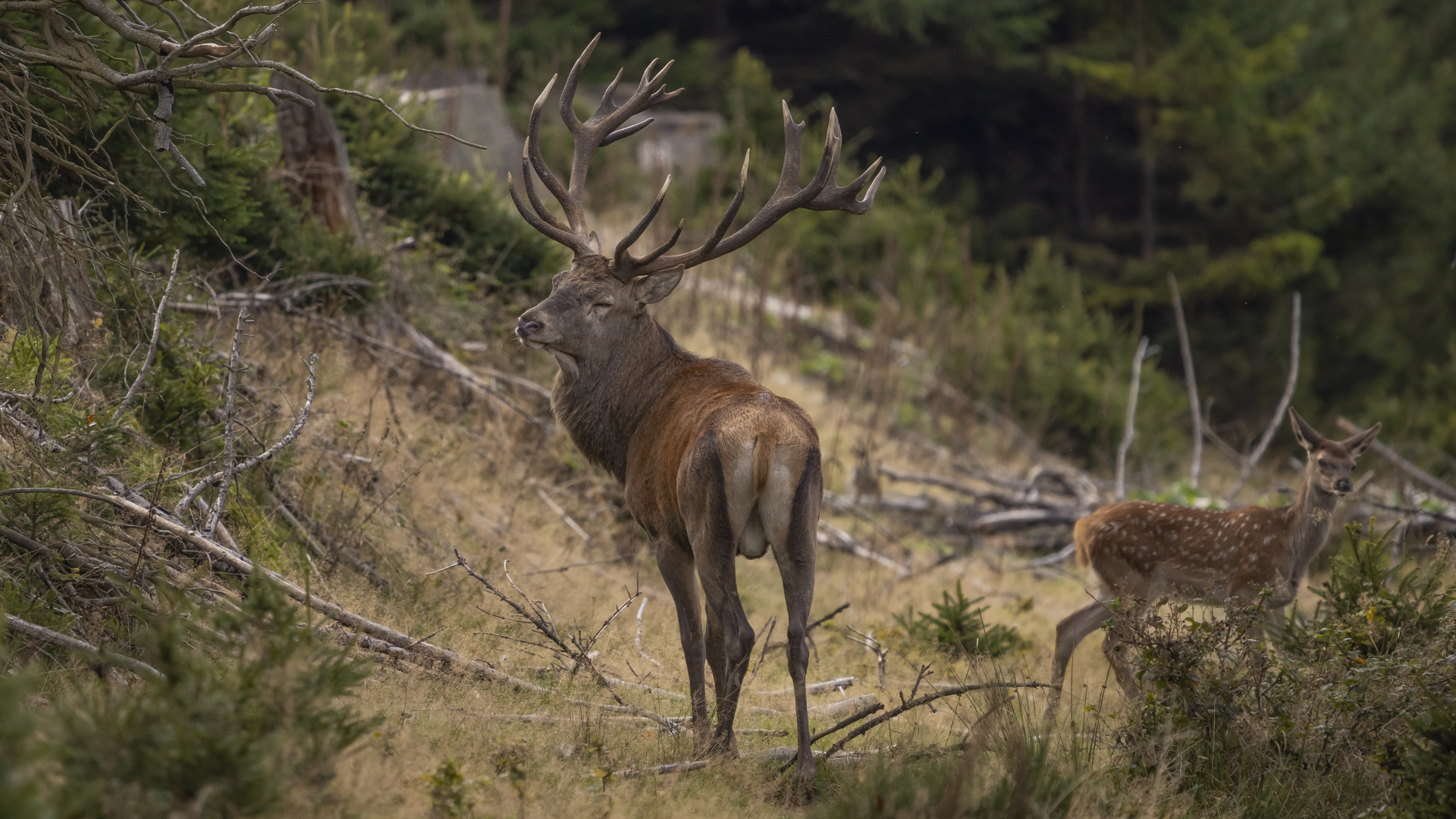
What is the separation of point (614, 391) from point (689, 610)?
133 cm

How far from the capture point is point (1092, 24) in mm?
23734

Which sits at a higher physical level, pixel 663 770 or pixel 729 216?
pixel 729 216

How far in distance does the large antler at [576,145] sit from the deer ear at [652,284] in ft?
1.12

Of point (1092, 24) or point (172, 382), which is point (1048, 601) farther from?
point (1092, 24)

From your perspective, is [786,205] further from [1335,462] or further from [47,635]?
[1335,462]

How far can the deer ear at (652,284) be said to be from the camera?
240 inches

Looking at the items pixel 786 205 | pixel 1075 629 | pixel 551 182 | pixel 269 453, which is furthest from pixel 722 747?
pixel 551 182

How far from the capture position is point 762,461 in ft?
15.3

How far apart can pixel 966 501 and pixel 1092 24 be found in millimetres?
15133

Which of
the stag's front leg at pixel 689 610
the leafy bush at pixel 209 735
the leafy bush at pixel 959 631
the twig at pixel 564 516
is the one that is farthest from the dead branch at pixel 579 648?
the leafy bush at pixel 959 631

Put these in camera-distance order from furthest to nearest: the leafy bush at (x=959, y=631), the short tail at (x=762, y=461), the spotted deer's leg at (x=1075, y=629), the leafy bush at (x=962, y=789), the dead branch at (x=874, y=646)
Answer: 1. the leafy bush at (x=959, y=631)
2. the spotted deer's leg at (x=1075, y=629)
3. the dead branch at (x=874, y=646)
4. the short tail at (x=762, y=461)
5. the leafy bush at (x=962, y=789)

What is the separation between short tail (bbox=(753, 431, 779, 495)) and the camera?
4660 millimetres

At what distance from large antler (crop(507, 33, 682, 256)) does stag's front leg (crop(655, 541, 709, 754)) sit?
186 centimetres

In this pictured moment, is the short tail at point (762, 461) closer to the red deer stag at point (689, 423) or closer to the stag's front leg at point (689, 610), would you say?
the red deer stag at point (689, 423)
